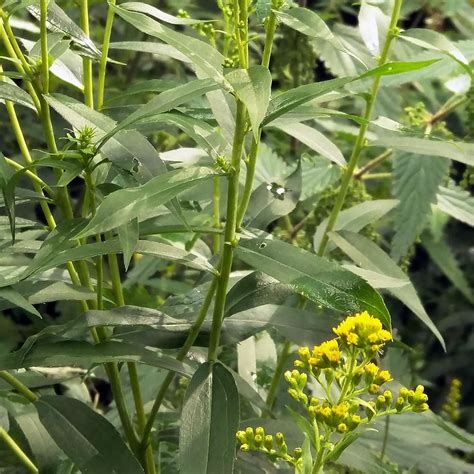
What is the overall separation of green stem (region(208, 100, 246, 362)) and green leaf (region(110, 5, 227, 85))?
41 mm

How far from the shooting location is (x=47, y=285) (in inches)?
28.0

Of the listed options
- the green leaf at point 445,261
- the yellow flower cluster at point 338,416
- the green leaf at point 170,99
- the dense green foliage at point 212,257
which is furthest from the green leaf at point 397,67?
the green leaf at point 445,261

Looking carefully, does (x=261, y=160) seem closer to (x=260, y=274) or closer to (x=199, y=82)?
(x=260, y=274)

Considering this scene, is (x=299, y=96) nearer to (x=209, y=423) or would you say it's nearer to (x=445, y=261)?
(x=209, y=423)

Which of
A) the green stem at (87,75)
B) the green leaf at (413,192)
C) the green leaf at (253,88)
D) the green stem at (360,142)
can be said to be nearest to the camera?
the green leaf at (253,88)

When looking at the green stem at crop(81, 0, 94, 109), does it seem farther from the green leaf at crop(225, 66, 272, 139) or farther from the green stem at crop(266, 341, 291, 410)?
the green stem at crop(266, 341, 291, 410)

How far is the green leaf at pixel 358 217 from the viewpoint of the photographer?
921 millimetres

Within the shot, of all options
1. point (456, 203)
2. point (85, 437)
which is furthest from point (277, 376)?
point (456, 203)

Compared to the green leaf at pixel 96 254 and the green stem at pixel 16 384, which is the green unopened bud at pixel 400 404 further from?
the green stem at pixel 16 384

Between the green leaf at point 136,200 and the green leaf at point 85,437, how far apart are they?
22 cm

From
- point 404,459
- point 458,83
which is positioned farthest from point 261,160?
point 404,459

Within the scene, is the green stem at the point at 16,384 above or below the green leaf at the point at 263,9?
below

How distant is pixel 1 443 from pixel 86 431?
209 millimetres

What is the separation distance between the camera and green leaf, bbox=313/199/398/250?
921 mm
